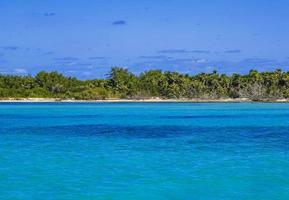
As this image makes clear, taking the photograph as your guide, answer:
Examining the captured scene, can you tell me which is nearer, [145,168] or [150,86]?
[145,168]

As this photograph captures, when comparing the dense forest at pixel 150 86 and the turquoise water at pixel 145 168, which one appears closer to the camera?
the turquoise water at pixel 145 168

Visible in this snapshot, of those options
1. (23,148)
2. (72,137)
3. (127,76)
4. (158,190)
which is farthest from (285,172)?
(127,76)

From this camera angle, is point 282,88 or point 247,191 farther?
point 282,88

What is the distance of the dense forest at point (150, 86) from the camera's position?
132625mm

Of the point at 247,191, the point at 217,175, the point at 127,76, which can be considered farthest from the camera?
the point at 127,76

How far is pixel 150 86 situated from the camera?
143m

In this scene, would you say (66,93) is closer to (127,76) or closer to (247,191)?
(127,76)

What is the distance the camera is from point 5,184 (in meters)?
18.8

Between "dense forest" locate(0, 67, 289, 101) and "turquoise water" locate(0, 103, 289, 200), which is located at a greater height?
"dense forest" locate(0, 67, 289, 101)

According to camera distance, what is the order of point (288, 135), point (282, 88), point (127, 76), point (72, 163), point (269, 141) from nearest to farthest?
point (72, 163), point (269, 141), point (288, 135), point (282, 88), point (127, 76)

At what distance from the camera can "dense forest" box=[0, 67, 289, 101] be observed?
132625 millimetres

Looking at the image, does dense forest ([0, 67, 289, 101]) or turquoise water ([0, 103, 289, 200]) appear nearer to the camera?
turquoise water ([0, 103, 289, 200])

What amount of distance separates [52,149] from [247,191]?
13.9 m

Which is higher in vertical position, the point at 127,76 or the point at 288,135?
the point at 127,76
